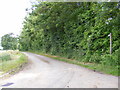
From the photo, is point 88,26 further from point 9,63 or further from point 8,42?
point 8,42

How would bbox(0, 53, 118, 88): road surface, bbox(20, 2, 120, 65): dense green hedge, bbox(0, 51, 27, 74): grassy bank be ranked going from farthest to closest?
bbox(0, 51, 27, 74): grassy bank → bbox(20, 2, 120, 65): dense green hedge → bbox(0, 53, 118, 88): road surface

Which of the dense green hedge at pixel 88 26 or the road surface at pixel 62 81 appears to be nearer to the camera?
the road surface at pixel 62 81

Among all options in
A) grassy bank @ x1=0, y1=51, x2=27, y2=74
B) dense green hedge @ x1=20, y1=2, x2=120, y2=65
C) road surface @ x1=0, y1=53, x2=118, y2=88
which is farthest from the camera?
grassy bank @ x1=0, y1=51, x2=27, y2=74

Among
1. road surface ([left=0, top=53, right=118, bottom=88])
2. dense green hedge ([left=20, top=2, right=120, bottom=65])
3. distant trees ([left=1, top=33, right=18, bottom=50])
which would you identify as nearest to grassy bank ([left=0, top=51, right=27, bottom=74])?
road surface ([left=0, top=53, right=118, bottom=88])

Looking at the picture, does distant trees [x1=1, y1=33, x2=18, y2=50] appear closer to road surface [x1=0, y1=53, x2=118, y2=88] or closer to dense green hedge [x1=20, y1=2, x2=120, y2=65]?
dense green hedge [x1=20, y1=2, x2=120, y2=65]

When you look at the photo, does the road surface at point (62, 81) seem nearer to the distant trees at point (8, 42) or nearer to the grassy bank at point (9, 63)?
the grassy bank at point (9, 63)

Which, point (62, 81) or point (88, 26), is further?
point (88, 26)

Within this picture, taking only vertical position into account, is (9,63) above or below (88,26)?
below

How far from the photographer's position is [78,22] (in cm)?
944

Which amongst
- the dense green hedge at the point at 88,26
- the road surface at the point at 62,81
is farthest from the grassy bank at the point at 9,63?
the dense green hedge at the point at 88,26

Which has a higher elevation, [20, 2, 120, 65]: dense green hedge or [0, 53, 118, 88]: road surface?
[20, 2, 120, 65]: dense green hedge

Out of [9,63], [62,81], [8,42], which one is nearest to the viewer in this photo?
[62,81]

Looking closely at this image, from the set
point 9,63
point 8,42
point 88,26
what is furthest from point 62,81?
point 8,42

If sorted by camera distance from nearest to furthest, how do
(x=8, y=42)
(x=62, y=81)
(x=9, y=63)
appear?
1. (x=62, y=81)
2. (x=9, y=63)
3. (x=8, y=42)
